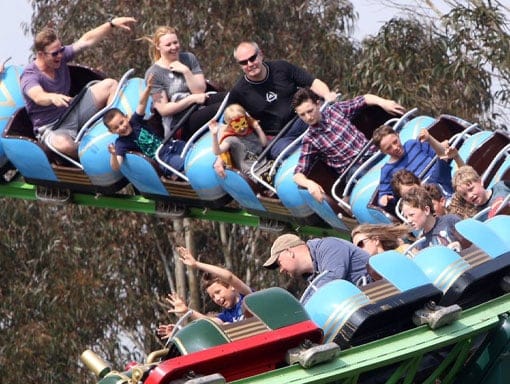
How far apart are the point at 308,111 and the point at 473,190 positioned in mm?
1561

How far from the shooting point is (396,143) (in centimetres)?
859

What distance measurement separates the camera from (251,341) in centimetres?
569

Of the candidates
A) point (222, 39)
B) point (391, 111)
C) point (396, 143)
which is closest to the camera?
point (396, 143)

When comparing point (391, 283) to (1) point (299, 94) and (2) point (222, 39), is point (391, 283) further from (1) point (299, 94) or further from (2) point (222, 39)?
(2) point (222, 39)

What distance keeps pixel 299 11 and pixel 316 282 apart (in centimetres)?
1046

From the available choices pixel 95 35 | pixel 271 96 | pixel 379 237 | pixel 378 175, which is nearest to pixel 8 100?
pixel 95 35

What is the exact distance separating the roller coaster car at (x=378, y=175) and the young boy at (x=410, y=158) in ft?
0.20

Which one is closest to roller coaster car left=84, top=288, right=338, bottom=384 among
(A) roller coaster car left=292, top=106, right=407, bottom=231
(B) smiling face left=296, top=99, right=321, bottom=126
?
(B) smiling face left=296, top=99, right=321, bottom=126

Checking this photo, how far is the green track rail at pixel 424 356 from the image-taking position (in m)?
5.68

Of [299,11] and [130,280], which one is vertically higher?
[299,11]

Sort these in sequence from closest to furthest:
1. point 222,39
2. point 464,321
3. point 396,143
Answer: point 464,321 → point 396,143 → point 222,39

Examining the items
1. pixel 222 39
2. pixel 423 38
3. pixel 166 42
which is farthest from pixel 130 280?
pixel 166 42

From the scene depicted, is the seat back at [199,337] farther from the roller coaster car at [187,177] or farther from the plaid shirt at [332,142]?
the roller coaster car at [187,177]

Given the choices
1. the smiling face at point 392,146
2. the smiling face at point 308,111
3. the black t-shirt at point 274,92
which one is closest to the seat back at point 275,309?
the smiling face at point 392,146
